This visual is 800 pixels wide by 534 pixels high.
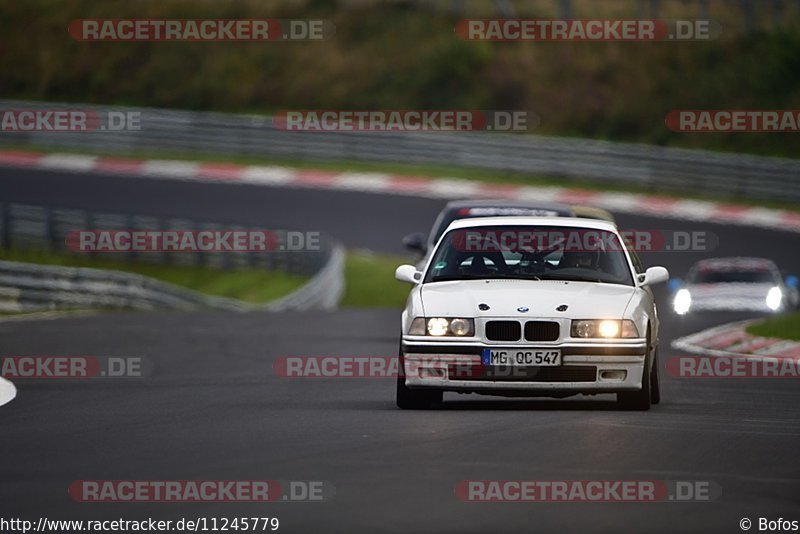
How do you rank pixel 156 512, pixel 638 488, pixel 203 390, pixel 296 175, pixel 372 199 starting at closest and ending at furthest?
pixel 156 512
pixel 638 488
pixel 203 390
pixel 372 199
pixel 296 175

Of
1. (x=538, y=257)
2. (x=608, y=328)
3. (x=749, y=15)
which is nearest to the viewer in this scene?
(x=608, y=328)

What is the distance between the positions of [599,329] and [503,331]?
63 cm

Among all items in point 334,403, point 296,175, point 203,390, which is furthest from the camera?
point 296,175

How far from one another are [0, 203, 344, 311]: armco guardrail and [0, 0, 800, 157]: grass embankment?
18.4 metres

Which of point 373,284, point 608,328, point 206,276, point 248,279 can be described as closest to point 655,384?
point 608,328

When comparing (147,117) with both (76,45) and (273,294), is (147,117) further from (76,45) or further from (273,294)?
(273,294)

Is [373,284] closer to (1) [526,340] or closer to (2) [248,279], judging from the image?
(2) [248,279]

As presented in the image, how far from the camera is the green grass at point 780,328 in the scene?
65.3 ft

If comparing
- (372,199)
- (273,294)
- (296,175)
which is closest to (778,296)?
(273,294)

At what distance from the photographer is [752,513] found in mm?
8070

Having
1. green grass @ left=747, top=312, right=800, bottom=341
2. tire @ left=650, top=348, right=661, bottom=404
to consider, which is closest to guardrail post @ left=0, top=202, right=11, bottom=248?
green grass @ left=747, top=312, right=800, bottom=341

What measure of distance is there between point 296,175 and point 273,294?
43.6ft

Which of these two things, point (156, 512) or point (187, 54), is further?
point (187, 54)

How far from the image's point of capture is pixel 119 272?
2827 centimetres
